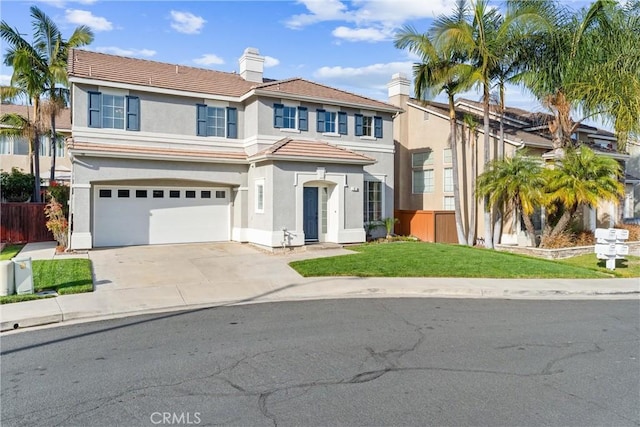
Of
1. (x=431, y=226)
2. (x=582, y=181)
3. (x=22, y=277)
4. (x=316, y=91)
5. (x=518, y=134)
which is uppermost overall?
(x=316, y=91)

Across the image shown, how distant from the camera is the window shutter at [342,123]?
70.0ft

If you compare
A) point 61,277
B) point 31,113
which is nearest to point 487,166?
point 61,277

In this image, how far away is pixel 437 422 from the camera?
4.62 meters

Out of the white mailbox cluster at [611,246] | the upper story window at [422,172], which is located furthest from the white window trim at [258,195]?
the white mailbox cluster at [611,246]

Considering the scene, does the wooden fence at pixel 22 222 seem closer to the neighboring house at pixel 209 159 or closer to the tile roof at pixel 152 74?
the neighboring house at pixel 209 159

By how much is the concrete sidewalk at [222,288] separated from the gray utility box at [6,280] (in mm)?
966

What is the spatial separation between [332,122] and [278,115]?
270 cm

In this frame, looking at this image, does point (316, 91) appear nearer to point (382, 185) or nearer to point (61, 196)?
point (382, 185)

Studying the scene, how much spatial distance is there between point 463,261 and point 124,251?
1164 cm

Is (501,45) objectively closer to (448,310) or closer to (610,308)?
(610,308)

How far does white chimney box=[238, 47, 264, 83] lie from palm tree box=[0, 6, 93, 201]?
8.23m

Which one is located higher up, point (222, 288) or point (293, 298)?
point (222, 288)

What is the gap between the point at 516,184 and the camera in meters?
18.5

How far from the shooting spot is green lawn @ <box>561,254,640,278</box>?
15288 millimetres
